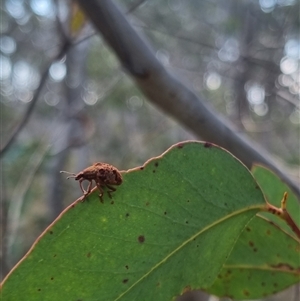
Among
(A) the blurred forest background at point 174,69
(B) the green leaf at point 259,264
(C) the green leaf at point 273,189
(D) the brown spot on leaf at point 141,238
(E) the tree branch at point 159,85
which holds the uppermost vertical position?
(A) the blurred forest background at point 174,69

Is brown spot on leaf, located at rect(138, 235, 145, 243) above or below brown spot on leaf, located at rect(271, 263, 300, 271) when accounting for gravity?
below

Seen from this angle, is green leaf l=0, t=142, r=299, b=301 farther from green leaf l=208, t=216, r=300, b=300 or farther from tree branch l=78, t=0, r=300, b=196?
tree branch l=78, t=0, r=300, b=196

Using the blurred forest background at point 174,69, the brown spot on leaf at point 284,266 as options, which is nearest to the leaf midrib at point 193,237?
the brown spot on leaf at point 284,266

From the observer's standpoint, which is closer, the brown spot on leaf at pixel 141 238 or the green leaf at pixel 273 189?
the brown spot on leaf at pixel 141 238

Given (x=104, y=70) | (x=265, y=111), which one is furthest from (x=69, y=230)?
(x=104, y=70)

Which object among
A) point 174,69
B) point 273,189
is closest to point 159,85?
point 273,189

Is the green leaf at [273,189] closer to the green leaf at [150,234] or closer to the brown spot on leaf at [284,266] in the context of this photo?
the brown spot on leaf at [284,266]

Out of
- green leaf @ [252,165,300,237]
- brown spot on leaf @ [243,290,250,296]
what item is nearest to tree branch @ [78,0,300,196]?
green leaf @ [252,165,300,237]
